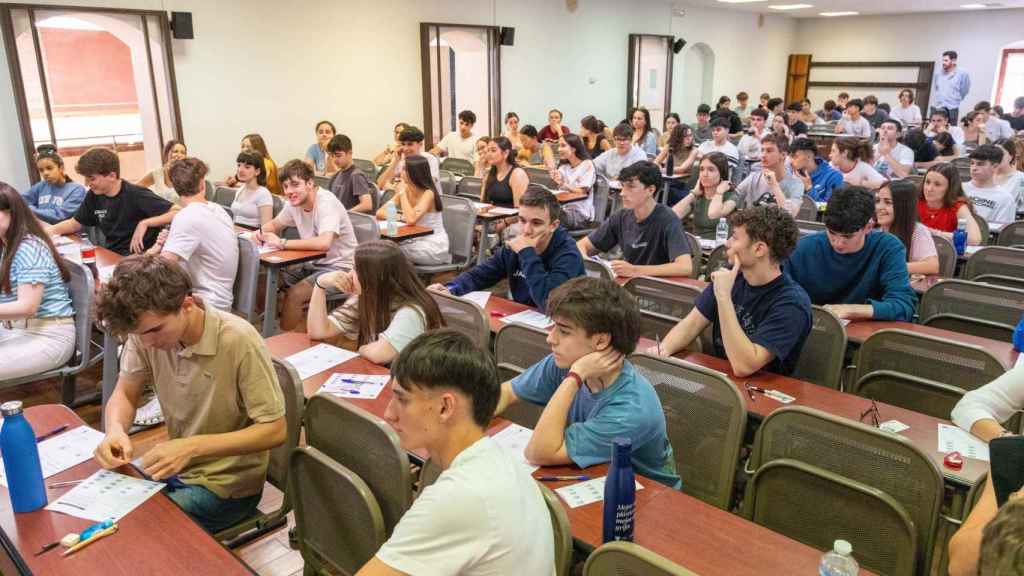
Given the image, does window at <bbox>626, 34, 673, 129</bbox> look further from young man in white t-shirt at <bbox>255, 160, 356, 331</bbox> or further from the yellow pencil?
the yellow pencil

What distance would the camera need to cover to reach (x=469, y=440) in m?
1.53

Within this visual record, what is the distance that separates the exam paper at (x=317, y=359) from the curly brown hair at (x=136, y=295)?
831mm

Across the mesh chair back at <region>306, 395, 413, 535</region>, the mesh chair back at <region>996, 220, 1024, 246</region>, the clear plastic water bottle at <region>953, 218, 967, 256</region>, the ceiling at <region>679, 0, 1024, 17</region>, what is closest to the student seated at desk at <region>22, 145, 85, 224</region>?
the mesh chair back at <region>306, 395, 413, 535</region>

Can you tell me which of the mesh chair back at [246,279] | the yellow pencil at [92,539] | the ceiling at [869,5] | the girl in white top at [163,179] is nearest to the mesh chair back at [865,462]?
the yellow pencil at [92,539]

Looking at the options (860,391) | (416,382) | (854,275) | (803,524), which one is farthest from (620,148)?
(416,382)

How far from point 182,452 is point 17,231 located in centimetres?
204

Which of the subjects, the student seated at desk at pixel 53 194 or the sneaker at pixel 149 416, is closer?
the sneaker at pixel 149 416

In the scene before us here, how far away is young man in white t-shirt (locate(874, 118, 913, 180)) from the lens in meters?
7.89

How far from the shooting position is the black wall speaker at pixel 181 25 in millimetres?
7551

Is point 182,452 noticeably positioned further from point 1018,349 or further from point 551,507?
point 1018,349

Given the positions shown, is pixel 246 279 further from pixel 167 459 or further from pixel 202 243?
Result: pixel 167 459

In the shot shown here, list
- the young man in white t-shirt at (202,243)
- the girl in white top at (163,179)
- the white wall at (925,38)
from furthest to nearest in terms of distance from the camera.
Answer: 1. the white wall at (925,38)
2. the girl in white top at (163,179)
3. the young man in white t-shirt at (202,243)

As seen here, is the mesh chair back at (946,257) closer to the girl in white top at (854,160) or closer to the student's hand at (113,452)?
the girl in white top at (854,160)

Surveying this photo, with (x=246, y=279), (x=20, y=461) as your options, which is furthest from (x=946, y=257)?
(x=20, y=461)
